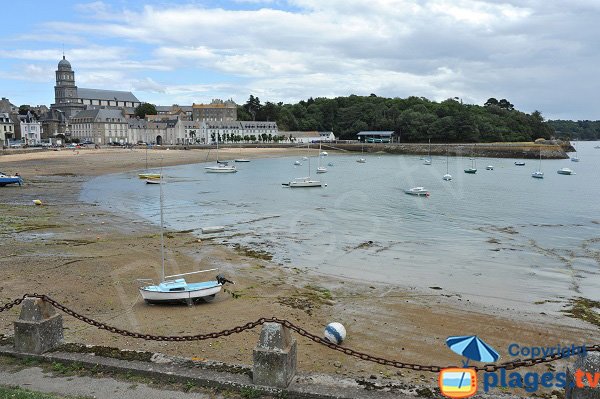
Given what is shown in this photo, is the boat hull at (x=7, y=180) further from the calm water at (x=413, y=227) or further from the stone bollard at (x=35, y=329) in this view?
the stone bollard at (x=35, y=329)

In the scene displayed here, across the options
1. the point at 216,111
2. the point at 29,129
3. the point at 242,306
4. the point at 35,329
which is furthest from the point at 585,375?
the point at 216,111

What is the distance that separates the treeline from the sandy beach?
134013mm

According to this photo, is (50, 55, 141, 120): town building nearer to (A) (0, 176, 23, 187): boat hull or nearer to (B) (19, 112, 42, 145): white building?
(B) (19, 112, 42, 145): white building

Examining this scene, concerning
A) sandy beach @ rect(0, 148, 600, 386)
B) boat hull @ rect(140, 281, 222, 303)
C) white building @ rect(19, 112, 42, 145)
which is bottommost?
sandy beach @ rect(0, 148, 600, 386)

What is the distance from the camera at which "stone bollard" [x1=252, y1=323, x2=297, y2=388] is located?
630cm

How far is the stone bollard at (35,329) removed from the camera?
7309mm

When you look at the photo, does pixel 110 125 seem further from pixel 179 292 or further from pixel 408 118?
pixel 179 292

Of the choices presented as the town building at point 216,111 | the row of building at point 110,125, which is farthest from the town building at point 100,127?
the town building at point 216,111

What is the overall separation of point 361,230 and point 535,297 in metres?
13.1

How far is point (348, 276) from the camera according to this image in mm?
17953

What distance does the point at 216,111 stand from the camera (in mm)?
180875

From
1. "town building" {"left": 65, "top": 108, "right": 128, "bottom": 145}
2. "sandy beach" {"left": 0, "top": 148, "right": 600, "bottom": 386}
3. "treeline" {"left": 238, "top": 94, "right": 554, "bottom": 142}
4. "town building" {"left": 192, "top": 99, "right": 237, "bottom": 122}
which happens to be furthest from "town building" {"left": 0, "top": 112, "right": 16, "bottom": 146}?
"sandy beach" {"left": 0, "top": 148, "right": 600, "bottom": 386}

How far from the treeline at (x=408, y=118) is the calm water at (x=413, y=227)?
89588 millimetres

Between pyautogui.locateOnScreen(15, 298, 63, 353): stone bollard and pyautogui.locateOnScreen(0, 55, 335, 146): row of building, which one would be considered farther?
pyautogui.locateOnScreen(0, 55, 335, 146): row of building
